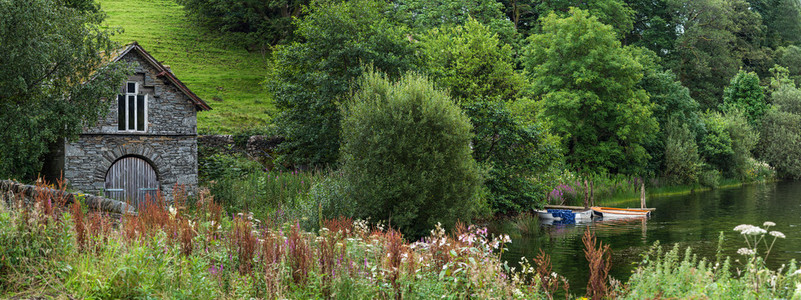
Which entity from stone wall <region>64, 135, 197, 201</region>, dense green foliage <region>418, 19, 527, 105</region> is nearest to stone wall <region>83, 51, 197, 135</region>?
stone wall <region>64, 135, 197, 201</region>

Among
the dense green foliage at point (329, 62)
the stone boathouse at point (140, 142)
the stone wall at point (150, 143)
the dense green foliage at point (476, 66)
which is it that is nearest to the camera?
the stone wall at point (150, 143)

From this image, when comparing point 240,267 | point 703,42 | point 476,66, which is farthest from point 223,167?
point 703,42

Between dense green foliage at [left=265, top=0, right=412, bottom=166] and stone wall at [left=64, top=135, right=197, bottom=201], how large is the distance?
4867mm

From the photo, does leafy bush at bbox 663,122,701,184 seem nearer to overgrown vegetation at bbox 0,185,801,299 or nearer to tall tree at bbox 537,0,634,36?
tall tree at bbox 537,0,634,36

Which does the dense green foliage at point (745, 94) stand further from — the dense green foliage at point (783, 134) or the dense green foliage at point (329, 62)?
the dense green foliage at point (329, 62)

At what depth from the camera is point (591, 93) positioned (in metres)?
37.7

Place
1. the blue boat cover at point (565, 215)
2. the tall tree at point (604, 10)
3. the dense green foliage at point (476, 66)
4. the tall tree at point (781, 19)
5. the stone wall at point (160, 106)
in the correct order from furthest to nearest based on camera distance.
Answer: the tall tree at point (781, 19) < the tall tree at point (604, 10) < the dense green foliage at point (476, 66) < the blue boat cover at point (565, 215) < the stone wall at point (160, 106)

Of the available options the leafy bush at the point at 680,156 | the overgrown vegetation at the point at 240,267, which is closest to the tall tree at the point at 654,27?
the leafy bush at the point at 680,156

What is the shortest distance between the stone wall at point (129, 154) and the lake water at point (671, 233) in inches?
509

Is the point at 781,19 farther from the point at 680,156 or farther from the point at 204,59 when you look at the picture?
the point at 204,59

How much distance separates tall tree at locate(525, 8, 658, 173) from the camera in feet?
124

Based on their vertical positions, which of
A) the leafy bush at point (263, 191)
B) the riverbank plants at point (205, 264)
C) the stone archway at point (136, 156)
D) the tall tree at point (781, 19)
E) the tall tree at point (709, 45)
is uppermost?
→ the tall tree at point (781, 19)

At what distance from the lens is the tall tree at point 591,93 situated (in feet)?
124

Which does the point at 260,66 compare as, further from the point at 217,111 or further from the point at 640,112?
the point at 640,112
